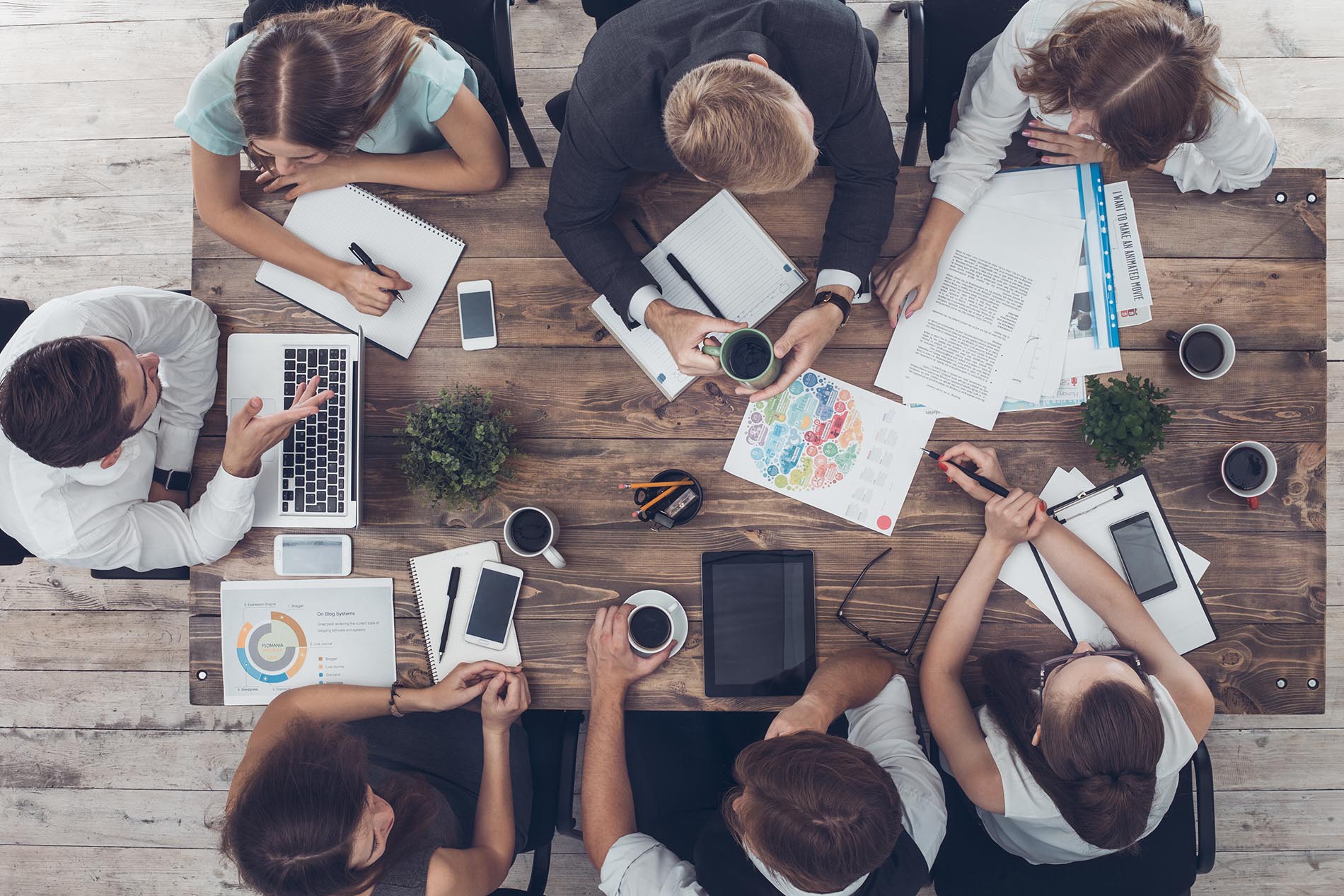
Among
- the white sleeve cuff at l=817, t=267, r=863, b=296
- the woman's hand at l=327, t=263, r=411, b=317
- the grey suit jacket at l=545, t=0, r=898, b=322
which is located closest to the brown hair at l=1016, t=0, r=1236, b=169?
the grey suit jacket at l=545, t=0, r=898, b=322

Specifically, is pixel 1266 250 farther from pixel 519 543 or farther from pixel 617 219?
pixel 519 543

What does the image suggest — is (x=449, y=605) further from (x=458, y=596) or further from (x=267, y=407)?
(x=267, y=407)

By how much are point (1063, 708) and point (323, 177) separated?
6.12ft

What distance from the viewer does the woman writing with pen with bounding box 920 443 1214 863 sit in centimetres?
144

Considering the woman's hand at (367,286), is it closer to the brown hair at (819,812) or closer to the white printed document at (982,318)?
the white printed document at (982,318)

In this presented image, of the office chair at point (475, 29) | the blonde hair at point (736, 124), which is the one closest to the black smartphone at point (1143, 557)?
the blonde hair at point (736, 124)

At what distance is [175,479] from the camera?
1.66m

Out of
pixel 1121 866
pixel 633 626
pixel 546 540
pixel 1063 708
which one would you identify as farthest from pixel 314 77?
pixel 1121 866

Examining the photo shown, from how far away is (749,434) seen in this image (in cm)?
161

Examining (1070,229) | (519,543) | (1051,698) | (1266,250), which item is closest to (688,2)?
(1070,229)

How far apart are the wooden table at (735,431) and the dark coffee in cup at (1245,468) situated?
35mm

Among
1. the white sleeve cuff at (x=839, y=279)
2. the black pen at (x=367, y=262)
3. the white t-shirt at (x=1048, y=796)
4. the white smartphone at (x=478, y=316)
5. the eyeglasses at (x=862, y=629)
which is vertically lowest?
the white t-shirt at (x=1048, y=796)

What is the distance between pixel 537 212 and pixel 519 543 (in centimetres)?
71

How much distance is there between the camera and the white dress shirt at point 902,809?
1502 millimetres
